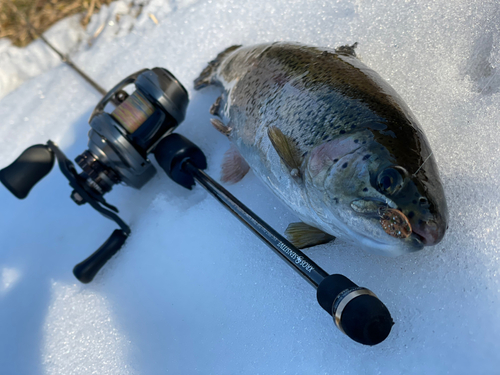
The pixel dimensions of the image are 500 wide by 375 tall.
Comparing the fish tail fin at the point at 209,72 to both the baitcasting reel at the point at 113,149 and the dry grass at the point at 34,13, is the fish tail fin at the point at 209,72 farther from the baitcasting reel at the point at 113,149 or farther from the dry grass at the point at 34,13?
the dry grass at the point at 34,13

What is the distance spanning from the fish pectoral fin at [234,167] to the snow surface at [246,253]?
0.07 m

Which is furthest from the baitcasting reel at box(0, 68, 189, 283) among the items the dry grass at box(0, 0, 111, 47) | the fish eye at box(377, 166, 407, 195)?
the dry grass at box(0, 0, 111, 47)

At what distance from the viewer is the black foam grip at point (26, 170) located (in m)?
1.94

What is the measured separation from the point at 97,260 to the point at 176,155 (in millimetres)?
802

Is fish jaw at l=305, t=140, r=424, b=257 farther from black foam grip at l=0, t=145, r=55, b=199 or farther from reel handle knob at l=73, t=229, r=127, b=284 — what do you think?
black foam grip at l=0, t=145, r=55, b=199

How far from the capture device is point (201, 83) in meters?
2.47

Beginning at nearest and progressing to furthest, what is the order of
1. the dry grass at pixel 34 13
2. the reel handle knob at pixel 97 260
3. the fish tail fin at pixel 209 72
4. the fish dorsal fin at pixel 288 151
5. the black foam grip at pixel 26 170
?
the fish dorsal fin at pixel 288 151, the black foam grip at pixel 26 170, the reel handle knob at pixel 97 260, the fish tail fin at pixel 209 72, the dry grass at pixel 34 13

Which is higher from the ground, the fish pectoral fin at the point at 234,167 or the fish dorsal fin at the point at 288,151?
the fish dorsal fin at the point at 288,151

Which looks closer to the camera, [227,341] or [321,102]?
[321,102]

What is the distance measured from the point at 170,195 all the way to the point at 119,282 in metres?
0.64

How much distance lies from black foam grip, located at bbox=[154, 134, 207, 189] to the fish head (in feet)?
2.90

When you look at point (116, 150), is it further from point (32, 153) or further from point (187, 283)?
point (187, 283)

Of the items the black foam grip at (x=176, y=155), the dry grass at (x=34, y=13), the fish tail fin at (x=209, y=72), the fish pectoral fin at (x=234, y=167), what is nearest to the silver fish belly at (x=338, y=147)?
the fish pectoral fin at (x=234, y=167)

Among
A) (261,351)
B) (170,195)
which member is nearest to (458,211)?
(261,351)
